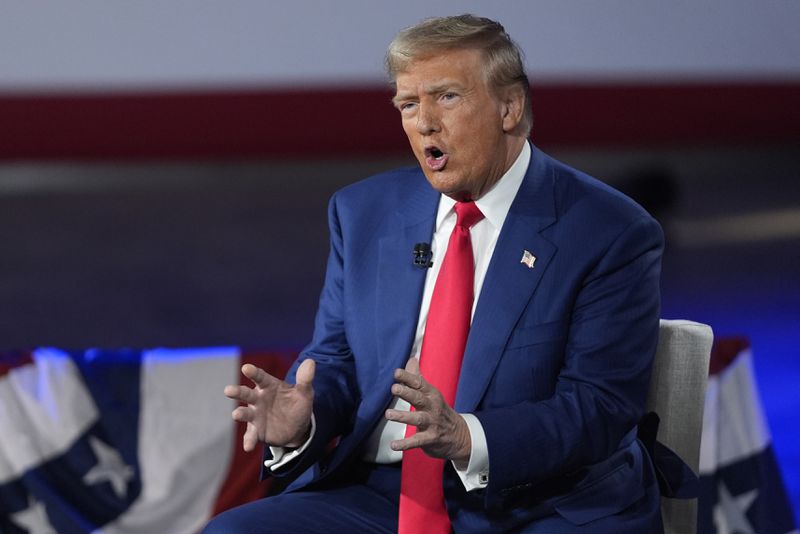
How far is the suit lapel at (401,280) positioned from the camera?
1640 mm

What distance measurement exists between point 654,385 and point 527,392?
256 mm

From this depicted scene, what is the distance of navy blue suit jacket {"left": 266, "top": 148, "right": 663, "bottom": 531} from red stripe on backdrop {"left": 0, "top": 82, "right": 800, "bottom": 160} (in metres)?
4.72

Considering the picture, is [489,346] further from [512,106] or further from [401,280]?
[512,106]

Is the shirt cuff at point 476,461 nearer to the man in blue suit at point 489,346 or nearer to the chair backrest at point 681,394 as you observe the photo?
the man in blue suit at point 489,346

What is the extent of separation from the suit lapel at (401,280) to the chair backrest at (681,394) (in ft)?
1.21

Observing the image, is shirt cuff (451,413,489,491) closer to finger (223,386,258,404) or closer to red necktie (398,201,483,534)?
red necktie (398,201,483,534)

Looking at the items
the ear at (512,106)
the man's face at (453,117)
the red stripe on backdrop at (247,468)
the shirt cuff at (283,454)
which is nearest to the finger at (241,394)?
the shirt cuff at (283,454)

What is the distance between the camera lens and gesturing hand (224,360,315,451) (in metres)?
1.49

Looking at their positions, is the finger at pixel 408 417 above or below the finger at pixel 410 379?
below

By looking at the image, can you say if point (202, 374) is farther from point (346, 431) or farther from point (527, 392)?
point (527, 392)

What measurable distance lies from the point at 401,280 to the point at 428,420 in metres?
0.32

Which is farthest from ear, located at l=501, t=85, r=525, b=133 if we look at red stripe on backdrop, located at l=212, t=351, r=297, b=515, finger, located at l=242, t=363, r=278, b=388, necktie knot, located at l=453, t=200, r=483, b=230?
red stripe on backdrop, located at l=212, t=351, r=297, b=515

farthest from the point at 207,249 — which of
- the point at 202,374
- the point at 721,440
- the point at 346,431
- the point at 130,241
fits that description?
the point at 346,431

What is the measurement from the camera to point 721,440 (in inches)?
99.7
